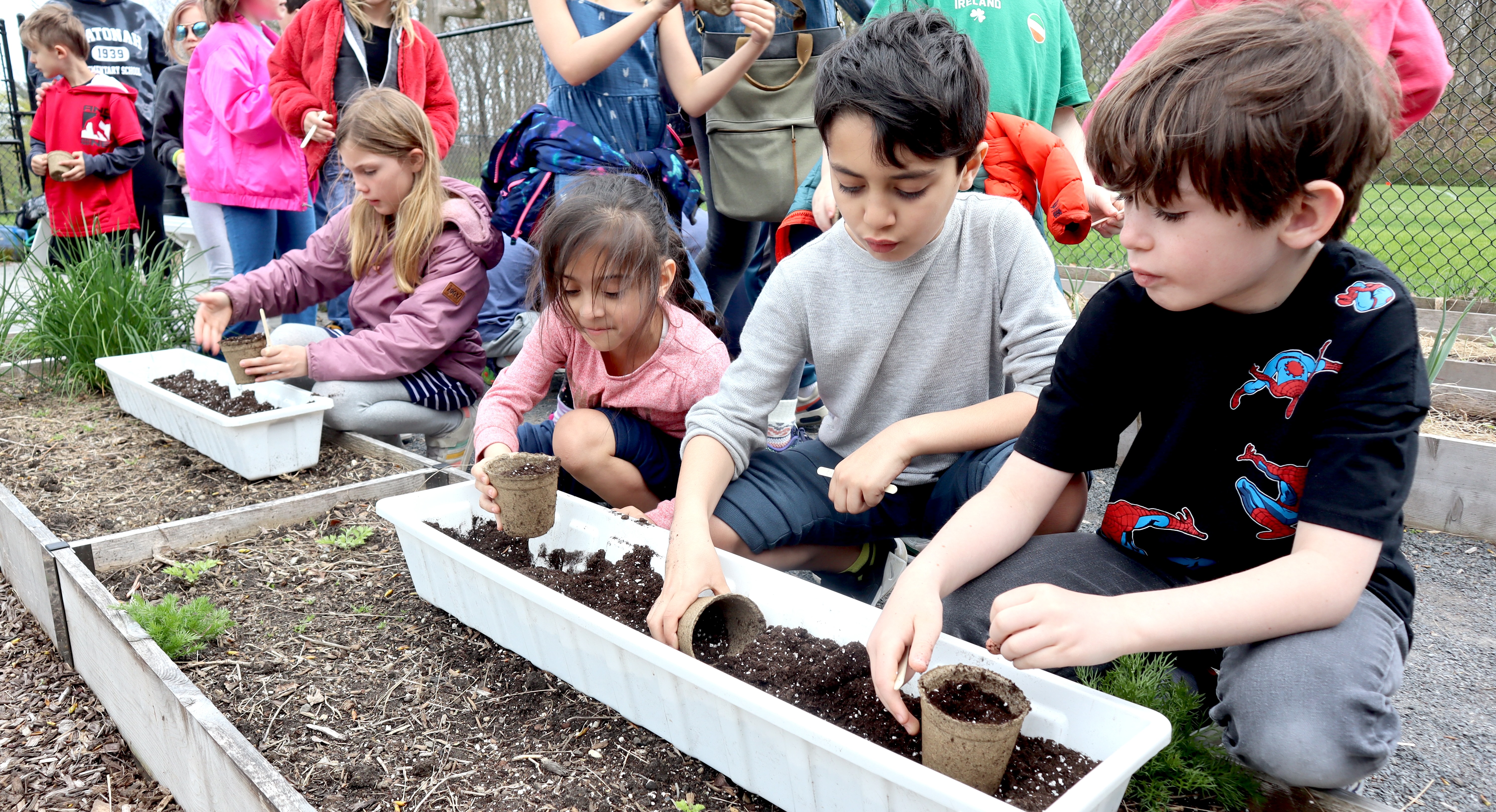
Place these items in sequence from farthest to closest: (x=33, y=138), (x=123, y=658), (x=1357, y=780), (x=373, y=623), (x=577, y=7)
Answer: (x=33, y=138) < (x=577, y=7) < (x=373, y=623) < (x=123, y=658) < (x=1357, y=780)

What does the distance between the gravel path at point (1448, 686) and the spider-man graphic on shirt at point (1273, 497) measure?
21.5 inches

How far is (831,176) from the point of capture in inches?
68.1

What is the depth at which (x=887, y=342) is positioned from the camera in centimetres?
185

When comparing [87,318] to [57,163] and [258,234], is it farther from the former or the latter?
[57,163]

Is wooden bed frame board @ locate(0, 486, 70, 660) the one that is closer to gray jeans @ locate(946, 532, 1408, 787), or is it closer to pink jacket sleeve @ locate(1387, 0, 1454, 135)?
gray jeans @ locate(946, 532, 1408, 787)

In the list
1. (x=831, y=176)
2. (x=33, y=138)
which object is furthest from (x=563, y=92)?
(x=33, y=138)

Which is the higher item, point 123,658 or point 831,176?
point 831,176

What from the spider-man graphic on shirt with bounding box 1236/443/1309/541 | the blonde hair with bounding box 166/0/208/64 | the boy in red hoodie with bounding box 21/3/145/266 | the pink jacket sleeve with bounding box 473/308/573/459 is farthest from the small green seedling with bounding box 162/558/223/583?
the blonde hair with bounding box 166/0/208/64

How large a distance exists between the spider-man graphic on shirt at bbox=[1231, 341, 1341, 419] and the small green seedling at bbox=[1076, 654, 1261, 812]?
0.40 metres

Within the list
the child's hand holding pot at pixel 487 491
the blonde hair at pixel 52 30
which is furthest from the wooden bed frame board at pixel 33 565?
the blonde hair at pixel 52 30

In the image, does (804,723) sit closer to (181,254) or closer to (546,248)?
(546,248)

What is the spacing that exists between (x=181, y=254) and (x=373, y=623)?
3.15 metres

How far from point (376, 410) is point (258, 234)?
5.20ft

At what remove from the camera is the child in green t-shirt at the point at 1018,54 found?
2295 mm
